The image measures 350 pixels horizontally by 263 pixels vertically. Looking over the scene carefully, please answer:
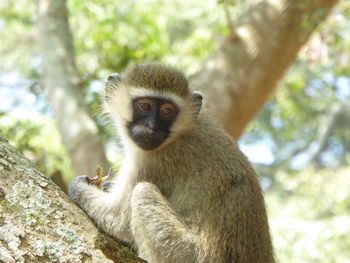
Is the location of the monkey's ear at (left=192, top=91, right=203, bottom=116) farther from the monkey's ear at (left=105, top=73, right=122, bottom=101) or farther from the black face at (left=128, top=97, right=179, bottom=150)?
the monkey's ear at (left=105, top=73, right=122, bottom=101)

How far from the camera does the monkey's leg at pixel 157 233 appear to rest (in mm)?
4242

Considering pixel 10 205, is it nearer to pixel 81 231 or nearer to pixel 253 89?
pixel 81 231

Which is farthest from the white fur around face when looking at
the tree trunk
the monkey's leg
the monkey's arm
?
the tree trunk

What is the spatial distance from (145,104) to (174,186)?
2.69 feet

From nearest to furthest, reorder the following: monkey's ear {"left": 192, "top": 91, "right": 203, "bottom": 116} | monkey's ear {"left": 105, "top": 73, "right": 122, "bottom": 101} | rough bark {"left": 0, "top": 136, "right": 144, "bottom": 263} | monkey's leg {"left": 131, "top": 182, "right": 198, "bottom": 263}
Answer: rough bark {"left": 0, "top": 136, "right": 144, "bottom": 263}
monkey's leg {"left": 131, "top": 182, "right": 198, "bottom": 263}
monkey's ear {"left": 192, "top": 91, "right": 203, "bottom": 116}
monkey's ear {"left": 105, "top": 73, "right": 122, "bottom": 101}

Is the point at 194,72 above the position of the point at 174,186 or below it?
above

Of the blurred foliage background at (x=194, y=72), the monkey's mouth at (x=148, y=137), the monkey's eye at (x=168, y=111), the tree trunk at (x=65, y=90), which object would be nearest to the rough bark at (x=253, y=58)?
the blurred foliage background at (x=194, y=72)

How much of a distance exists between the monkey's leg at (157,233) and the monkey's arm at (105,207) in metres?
0.20

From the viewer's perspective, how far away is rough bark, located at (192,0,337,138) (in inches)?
331

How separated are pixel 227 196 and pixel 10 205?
6.24ft

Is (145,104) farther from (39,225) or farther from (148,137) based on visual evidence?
(39,225)

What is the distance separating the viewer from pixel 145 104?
4.86 m

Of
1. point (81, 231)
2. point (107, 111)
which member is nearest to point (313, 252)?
point (107, 111)

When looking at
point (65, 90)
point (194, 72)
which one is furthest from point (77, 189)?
point (194, 72)
